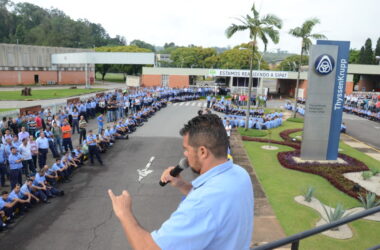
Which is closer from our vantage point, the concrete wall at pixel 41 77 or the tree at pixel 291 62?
the concrete wall at pixel 41 77

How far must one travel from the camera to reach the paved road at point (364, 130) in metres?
21.8

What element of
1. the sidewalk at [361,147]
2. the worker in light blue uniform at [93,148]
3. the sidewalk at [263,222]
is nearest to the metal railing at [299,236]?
the sidewalk at [263,222]

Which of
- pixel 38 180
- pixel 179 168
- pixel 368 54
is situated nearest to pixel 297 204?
pixel 38 180

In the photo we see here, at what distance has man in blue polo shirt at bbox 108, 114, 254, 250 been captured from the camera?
1.63 meters

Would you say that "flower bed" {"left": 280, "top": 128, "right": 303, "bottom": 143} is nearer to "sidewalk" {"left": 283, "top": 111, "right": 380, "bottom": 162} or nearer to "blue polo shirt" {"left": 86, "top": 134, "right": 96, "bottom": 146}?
"sidewalk" {"left": 283, "top": 111, "right": 380, "bottom": 162}

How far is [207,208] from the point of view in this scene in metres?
1.66

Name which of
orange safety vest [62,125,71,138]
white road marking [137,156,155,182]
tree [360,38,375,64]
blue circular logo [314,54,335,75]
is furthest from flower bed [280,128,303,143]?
tree [360,38,375,64]

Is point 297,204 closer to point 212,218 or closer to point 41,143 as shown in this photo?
point 212,218

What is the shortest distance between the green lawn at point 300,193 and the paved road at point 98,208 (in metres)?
3.56

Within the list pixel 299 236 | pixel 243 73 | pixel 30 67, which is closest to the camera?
pixel 299 236

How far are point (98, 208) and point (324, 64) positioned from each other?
12.0 meters

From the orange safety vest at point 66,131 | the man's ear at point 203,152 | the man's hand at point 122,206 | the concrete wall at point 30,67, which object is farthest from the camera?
the concrete wall at point 30,67

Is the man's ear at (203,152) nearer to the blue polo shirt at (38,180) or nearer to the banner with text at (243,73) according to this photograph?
the blue polo shirt at (38,180)

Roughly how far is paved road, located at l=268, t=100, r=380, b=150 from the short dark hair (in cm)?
2111
